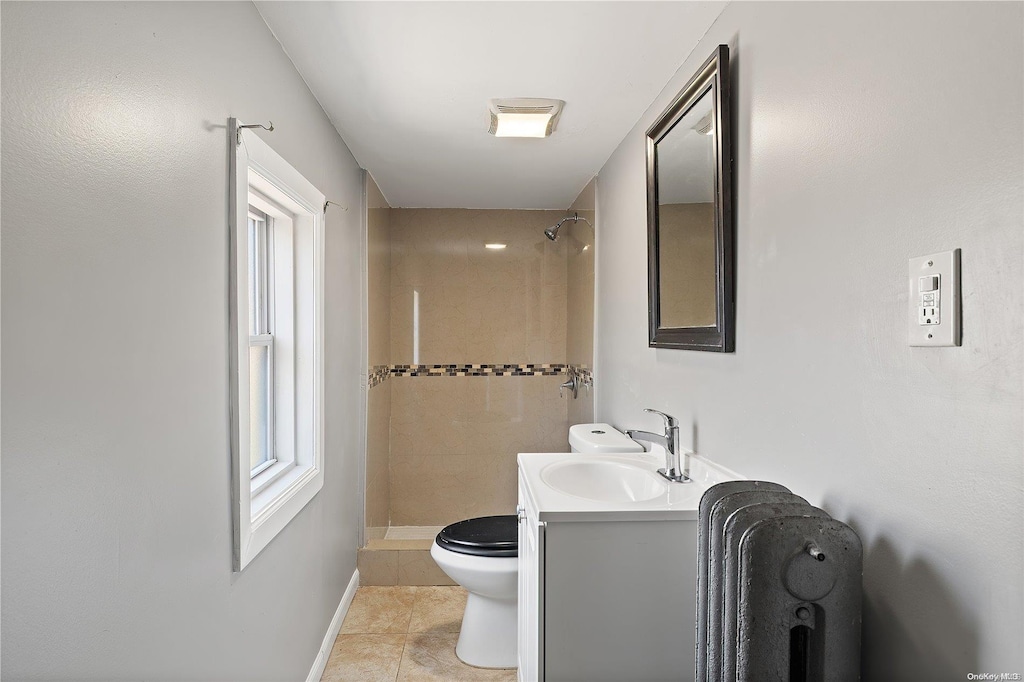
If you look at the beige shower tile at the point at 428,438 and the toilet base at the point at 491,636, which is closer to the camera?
the toilet base at the point at 491,636

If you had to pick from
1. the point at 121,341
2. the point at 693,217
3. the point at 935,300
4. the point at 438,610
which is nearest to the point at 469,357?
the point at 438,610

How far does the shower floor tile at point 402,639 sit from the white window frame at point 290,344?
781 millimetres

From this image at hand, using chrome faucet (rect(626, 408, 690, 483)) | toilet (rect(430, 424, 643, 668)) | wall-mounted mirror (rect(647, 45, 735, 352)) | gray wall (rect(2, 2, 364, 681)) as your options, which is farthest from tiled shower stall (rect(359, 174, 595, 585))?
gray wall (rect(2, 2, 364, 681))

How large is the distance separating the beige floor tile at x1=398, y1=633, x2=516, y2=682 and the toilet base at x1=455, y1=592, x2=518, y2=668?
0.03 m

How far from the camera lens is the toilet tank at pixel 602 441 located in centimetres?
246

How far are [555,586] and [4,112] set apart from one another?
1.38 metres

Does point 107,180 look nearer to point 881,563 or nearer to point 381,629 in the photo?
point 881,563

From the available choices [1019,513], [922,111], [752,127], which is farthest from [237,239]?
[1019,513]

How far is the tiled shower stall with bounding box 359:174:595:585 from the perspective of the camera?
4.25 metres

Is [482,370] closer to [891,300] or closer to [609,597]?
[609,597]

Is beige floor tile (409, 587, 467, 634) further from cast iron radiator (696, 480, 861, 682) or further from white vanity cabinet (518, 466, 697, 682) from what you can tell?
cast iron radiator (696, 480, 861, 682)

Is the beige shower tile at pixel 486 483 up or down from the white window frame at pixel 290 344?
down

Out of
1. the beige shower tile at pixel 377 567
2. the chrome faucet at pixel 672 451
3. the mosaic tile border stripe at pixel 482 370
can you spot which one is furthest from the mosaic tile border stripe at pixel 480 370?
the chrome faucet at pixel 672 451

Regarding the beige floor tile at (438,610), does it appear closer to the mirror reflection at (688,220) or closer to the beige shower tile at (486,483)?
the beige shower tile at (486,483)
